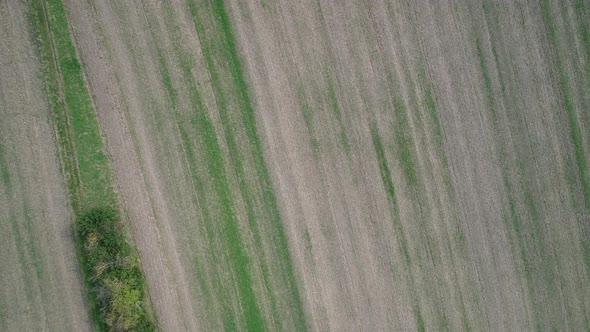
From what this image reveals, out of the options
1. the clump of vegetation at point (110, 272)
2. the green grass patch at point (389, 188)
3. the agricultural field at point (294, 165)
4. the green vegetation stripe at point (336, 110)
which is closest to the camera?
the clump of vegetation at point (110, 272)

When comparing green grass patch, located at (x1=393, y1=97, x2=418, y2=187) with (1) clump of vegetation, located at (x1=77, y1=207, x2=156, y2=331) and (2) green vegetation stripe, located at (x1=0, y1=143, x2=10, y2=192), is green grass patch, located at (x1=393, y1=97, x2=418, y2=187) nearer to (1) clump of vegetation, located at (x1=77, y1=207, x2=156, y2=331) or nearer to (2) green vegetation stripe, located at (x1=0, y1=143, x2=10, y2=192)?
(1) clump of vegetation, located at (x1=77, y1=207, x2=156, y2=331)

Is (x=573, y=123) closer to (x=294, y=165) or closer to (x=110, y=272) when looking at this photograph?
(x=294, y=165)

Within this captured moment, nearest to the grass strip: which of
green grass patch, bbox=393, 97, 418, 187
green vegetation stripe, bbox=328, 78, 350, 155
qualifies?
green vegetation stripe, bbox=328, 78, 350, 155

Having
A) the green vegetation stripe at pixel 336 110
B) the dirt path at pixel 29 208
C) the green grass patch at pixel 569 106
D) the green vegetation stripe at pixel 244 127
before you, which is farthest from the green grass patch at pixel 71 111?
the green grass patch at pixel 569 106

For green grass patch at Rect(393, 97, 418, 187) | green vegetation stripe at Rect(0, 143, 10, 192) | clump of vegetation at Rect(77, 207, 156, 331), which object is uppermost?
green vegetation stripe at Rect(0, 143, 10, 192)

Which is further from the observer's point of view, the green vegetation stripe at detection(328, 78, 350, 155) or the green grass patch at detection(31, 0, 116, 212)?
the green vegetation stripe at detection(328, 78, 350, 155)

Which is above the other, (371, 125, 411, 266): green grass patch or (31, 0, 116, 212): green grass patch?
(31, 0, 116, 212): green grass patch

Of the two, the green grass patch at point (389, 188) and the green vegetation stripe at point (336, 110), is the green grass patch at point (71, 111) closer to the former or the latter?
the green vegetation stripe at point (336, 110)
